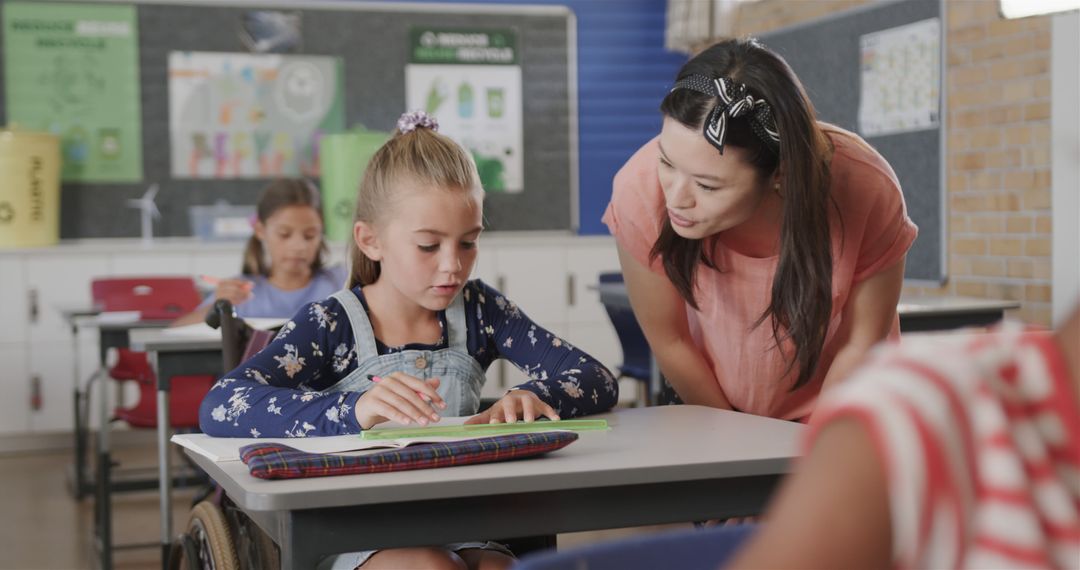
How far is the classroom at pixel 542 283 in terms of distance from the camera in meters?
0.44

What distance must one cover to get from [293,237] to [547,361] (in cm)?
199

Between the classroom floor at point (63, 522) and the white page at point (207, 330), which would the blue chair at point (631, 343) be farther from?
the white page at point (207, 330)

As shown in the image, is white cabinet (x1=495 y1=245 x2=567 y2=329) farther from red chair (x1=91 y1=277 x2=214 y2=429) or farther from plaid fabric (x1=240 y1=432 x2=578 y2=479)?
plaid fabric (x1=240 y1=432 x2=578 y2=479)

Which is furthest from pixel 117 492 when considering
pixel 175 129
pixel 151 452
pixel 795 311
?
pixel 795 311

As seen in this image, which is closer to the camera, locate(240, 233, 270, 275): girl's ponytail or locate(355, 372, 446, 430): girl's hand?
locate(355, 372, 446, 430): girl's hand

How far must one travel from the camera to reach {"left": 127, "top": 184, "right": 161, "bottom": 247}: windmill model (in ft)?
18.0

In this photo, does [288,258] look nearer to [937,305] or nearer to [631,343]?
[631,343]

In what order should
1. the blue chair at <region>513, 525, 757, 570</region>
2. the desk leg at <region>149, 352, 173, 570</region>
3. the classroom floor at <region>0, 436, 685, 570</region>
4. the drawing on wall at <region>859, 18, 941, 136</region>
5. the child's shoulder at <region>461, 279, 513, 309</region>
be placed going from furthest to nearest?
the drawing on wall at <region>859, 18, 941, 136</region> < the classroom floor at <region>0, 436, 685, 570</region> < the desk leg at <region>149, 352, 173, 570</region> < the child's shoulder at <region>461, 279, 513, 309</region> < the blue chair at <region>513, 525, 757, 570</region>

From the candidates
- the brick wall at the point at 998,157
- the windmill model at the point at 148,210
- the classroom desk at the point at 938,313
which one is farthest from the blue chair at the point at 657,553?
the windmill model at the point at 148,210

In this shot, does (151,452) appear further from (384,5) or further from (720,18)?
(720,18)

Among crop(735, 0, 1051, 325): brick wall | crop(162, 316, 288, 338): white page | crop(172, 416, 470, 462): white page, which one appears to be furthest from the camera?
crop(735, 0, 1051, 325): brick wall

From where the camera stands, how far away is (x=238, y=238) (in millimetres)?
5531

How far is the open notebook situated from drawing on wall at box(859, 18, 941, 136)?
3.39m

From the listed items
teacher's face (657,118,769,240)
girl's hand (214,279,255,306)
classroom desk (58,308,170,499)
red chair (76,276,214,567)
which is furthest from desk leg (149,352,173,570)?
teacher's face (657,118,769,240)
